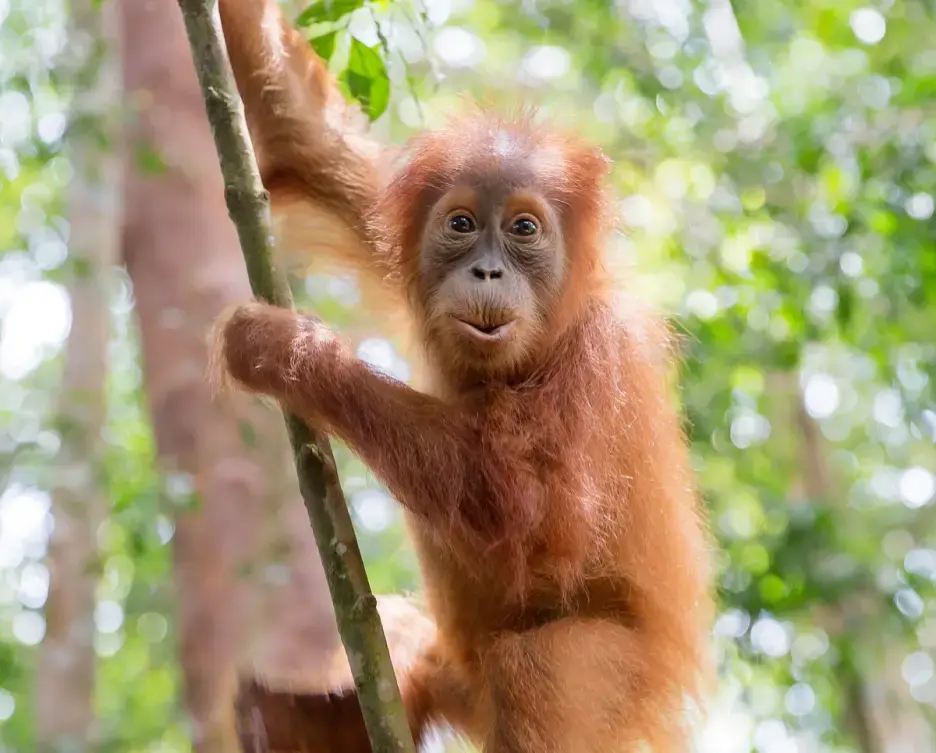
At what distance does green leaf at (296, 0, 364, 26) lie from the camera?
3.62 m

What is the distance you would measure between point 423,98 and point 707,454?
3500mm

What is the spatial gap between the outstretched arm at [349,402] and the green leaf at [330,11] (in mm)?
960

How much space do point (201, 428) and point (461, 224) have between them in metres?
2.94

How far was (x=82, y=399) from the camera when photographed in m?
7.56

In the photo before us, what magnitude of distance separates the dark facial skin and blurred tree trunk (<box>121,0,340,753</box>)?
6.17 feet

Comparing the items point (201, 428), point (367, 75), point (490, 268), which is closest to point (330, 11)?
point (367, 75)

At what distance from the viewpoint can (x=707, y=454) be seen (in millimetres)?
6969

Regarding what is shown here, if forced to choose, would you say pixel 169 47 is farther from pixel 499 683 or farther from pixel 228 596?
pixel 499 683

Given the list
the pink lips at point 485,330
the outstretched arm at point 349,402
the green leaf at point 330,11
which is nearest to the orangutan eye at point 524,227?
the pink lips at point 485,330

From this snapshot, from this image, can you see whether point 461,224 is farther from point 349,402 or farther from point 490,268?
point 349,402

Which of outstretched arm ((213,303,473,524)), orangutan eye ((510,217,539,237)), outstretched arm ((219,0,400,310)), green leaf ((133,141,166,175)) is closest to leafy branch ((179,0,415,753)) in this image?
outstretched arm ((213,303,473,524))

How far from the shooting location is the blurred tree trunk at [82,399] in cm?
618

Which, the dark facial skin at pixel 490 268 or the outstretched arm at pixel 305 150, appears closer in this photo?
the dark facial skin at pixel 490 268

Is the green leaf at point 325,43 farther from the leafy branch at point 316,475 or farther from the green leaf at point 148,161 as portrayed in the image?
the green leaf at point 148,161
